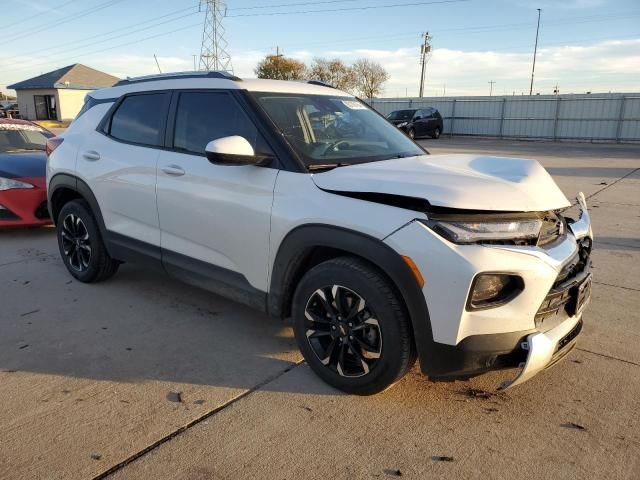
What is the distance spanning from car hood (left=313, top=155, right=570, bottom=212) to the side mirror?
0.42m

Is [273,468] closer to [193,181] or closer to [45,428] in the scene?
[45,428]

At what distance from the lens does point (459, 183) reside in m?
2.66

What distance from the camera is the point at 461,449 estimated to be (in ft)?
8.41

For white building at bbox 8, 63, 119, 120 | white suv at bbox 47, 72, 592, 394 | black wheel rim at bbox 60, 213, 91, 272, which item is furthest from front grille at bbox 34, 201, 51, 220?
white building at bbox 8, 63, 119, 120

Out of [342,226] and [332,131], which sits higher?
[332,131]

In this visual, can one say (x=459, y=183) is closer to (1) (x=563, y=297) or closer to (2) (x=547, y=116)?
(1) (x=563, y=297)

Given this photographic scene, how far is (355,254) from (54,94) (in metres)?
49.4

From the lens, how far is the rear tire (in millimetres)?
4648

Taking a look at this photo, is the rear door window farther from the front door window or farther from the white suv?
the front door window

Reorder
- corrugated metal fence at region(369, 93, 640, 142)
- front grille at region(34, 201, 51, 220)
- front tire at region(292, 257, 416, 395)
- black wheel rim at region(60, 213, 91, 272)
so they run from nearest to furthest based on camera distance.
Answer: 1. front tire at region(292, 257, 416, 395)
2. black wheel rim at region(60, 213, 91, 272)
3. front grille at region(34, 201, 51, 220)
4. corrugated metal fence at region(369, 93, 640, 142)

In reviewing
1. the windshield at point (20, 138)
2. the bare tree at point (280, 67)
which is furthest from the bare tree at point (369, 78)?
the windshield at point (20, 138)

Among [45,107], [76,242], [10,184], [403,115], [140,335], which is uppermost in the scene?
[403,115]

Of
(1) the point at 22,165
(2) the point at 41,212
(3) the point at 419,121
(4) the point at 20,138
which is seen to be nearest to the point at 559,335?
(2) the point at 41,212

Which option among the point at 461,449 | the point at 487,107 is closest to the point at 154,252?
the point at 461,449
